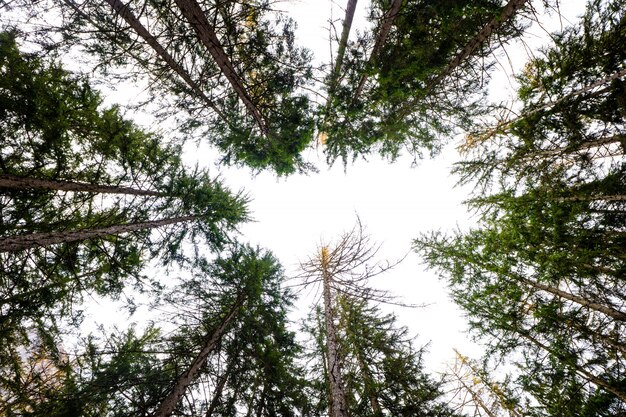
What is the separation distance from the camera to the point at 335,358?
5.57 meters

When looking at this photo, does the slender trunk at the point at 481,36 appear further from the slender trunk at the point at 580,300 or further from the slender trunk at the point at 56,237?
the slender trunk at the point at 56,237

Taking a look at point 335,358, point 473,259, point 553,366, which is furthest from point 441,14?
point 553,366

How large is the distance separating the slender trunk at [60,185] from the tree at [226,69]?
2.51m

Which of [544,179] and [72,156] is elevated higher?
[72,156]

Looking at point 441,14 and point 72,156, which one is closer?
point 441,14

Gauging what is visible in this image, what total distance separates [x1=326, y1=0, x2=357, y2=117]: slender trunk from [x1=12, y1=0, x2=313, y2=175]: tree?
62 cm

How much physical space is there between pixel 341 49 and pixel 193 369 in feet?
25.5

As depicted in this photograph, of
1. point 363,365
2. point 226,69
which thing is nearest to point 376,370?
point 363,365

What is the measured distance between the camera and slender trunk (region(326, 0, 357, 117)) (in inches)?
196

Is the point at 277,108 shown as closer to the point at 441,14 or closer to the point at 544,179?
the point at 441,14

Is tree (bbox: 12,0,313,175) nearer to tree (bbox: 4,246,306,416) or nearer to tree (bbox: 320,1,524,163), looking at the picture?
tree (bbox: 320,1,524,163)

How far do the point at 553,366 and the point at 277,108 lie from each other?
9.19 m

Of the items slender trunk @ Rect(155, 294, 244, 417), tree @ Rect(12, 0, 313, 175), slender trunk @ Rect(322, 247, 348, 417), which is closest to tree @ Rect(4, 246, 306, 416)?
slender trunk @ Rect(155, 294, 244, 417)

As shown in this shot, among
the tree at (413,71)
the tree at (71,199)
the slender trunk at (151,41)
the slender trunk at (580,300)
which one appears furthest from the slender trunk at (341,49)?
the slender trunk at (580,300)
